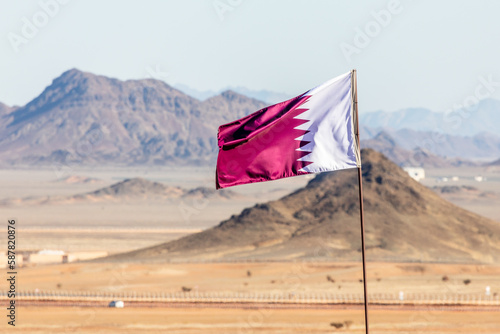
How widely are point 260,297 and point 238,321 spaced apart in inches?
400

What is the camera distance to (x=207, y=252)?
77750 millimetres

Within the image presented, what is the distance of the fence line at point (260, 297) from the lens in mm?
49875

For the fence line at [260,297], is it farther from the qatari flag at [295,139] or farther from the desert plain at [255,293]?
the qatari flag at [295,139]

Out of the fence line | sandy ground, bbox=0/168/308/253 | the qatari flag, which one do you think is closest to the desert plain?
the fence line

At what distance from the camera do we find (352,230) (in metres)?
79.0

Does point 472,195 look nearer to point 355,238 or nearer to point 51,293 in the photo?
point 355,238

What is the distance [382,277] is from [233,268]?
34.3ft

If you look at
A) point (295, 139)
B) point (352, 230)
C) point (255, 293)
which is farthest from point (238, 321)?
point (352, 230)

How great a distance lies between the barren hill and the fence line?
55.5 ft

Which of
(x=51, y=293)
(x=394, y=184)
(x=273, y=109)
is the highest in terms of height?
(x=394, y=184)

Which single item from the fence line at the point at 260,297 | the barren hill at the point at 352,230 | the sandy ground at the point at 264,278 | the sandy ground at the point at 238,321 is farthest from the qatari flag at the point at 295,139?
the barren hill at the point at 352,230

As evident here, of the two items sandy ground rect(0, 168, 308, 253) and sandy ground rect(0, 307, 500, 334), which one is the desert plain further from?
sandy ground rect(0, 168, 308, 253)

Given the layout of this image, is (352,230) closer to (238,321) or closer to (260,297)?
(260,297)

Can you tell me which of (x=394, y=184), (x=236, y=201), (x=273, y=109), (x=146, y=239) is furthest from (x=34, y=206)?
(x=273, y=109)
